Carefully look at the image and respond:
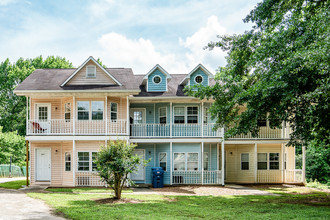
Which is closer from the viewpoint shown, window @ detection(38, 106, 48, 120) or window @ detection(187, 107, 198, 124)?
window @ detection(38, 106, 48, 120)

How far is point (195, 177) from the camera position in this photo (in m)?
22.5

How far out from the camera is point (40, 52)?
47.3 m

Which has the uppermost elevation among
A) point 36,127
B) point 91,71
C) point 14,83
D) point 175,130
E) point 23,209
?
point 14,83

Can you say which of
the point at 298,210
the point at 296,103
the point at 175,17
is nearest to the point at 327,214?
the point at 298,210

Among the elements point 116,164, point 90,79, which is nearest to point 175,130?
point 90,79

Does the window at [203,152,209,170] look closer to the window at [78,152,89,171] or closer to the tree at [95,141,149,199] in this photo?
the window at [78,152,89,171]

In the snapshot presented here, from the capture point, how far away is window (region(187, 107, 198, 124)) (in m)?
23.7

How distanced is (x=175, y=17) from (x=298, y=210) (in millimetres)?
11358

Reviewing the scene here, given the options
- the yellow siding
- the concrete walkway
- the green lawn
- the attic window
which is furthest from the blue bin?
the concrete walkway

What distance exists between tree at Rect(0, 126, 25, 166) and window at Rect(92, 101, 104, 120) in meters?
18.3

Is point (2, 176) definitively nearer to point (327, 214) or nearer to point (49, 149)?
point (49, 149)

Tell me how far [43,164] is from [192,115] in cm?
1094

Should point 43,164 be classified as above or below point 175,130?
below

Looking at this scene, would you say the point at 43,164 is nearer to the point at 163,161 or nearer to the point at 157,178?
the point at 157,178
